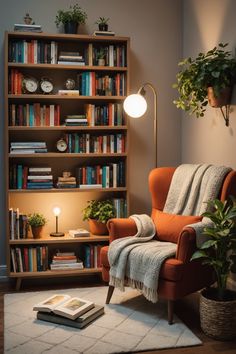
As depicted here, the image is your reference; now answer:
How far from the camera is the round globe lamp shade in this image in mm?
3814

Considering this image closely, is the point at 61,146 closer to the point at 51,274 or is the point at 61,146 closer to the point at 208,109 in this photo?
the point at 51,274

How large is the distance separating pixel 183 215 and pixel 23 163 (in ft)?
4.94

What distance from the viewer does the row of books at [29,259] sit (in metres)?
3.92

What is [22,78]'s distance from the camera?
157 inches

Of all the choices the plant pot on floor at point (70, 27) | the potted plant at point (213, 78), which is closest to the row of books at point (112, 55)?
the plant pot on floor at point (70, 27)

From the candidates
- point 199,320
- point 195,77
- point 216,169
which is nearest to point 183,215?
point 216,169

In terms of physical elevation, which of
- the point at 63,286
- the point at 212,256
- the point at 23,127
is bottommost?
the point at 63,286

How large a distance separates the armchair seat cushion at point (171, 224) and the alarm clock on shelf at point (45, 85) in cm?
141

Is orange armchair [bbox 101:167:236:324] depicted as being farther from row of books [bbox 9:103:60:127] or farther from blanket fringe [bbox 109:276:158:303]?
row of books [bbox 9:103:60:127]

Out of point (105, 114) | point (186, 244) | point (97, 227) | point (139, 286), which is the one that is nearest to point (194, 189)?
point (186, 244)

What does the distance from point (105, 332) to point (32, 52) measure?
2323 mm

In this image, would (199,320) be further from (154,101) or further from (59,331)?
(154,101)

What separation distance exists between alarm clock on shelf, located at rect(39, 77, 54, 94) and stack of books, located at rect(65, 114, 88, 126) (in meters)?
0.27

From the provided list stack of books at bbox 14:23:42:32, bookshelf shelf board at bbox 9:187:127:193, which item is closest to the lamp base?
bookshelf shelf board at bbox 9:187:127:193
